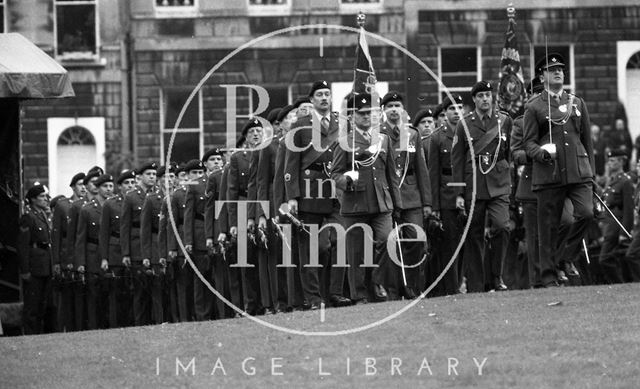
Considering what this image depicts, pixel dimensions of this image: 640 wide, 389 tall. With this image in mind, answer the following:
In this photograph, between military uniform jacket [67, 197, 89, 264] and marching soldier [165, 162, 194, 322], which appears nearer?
marching soldier [165, 162, 194, 322]

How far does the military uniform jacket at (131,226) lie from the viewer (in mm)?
25953

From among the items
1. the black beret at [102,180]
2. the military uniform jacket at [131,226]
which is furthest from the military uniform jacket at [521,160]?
the black beret at [102,180]

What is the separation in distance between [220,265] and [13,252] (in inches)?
95.8

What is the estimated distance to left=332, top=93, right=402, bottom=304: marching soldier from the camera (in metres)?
19.9

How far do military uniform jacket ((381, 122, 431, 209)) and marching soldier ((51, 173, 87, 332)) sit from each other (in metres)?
6.86

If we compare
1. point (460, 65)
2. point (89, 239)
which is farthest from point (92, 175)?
point (460, 65)

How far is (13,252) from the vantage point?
2303cm

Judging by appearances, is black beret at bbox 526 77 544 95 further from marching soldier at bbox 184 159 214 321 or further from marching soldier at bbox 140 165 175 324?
marching soldier at bbox 140 165 175 324

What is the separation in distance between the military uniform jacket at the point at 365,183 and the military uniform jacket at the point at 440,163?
6.07ft

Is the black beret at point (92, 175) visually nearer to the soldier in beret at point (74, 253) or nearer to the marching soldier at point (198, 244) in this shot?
the soldier in beret at point (74, 253)

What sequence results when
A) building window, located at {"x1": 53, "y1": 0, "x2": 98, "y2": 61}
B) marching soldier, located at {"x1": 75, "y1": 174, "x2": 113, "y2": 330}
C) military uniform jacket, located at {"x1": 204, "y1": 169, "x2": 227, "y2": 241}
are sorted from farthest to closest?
1. building window, located at {"x1": 53, "y1": 0, "x2": 98, "y2": 61}
2. marching soldier, located at {"x1": 75, "y1": 174, "x2": 113, "y2": 330}
3. military uniform jacket, located at {"x1": 204, "y1": 169, "x2": 227, "y2": 241}

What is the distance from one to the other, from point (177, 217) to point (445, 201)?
4.47m

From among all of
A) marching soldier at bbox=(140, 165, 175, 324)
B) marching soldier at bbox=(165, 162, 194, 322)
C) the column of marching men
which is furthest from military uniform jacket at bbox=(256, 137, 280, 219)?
marching soldier at bbox=(140, 165, 175, 324)

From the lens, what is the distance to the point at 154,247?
84.4 ft
